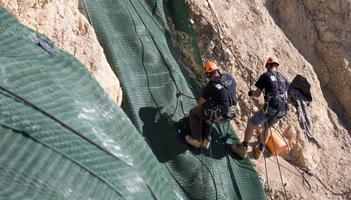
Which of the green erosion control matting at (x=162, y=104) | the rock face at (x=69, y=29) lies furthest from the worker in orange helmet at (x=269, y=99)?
the rock face at (x=69, y=29)

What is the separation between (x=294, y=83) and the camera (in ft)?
30.5

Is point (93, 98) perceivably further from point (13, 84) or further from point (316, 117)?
point (316, 117)

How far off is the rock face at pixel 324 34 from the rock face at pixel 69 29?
5.47m

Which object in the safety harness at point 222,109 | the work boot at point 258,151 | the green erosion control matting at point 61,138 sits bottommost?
the work boot at point 258,151

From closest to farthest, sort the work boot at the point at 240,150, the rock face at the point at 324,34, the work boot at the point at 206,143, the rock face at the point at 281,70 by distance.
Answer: the work boot at the point at 206,143
the work boot at the point at 240,150
the rock face at the point at 281,70
the rock face at the point at 324,34

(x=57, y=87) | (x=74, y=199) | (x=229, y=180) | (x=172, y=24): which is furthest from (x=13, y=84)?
(x=172, y=24)

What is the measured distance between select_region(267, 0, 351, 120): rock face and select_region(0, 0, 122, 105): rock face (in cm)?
547

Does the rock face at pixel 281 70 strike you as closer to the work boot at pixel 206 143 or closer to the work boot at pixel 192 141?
the work boot at pixel 206 143

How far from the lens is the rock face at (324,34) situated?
11047mm

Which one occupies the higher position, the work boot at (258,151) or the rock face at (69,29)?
the rock face at (69,29)

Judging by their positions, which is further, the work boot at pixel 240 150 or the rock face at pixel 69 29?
the work boot at pixel 240 150

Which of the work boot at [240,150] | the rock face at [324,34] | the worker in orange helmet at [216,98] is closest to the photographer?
the worker in orange helmet at [216,98]

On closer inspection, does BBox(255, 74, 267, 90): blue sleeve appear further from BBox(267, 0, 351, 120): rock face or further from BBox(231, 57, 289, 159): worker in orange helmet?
BBox(267, 0, 351, 120): rock face

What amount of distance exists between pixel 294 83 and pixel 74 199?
6618 millimetres
